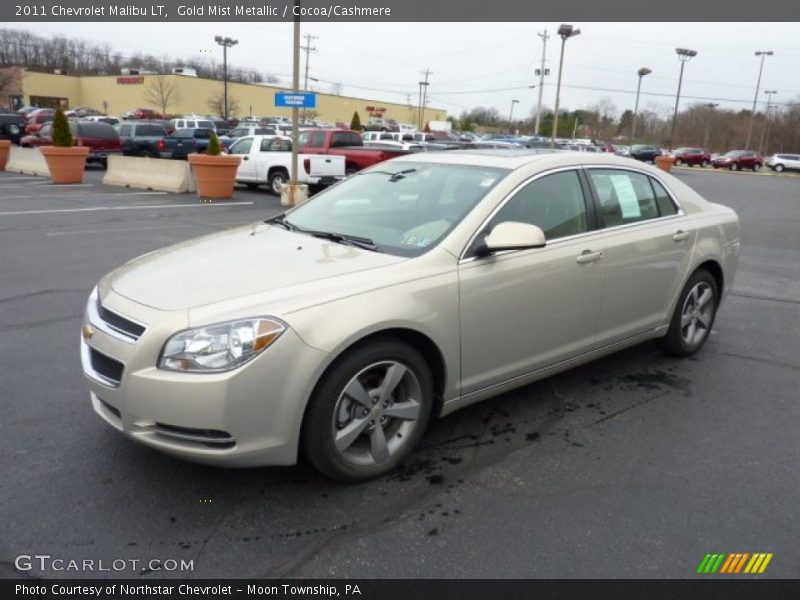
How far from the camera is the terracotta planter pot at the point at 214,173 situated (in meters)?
15.6

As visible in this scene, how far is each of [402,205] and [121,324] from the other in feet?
5.85

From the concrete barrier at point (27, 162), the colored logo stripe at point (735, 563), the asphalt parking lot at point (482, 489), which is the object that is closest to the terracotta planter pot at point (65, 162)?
the concrete barrier at point (27, 162)

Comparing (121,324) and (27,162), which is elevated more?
(121,324)

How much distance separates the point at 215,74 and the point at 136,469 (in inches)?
4347

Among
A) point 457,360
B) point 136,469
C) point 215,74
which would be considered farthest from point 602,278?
point 215,74

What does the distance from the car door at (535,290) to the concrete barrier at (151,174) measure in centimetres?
1442

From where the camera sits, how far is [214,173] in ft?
51.5

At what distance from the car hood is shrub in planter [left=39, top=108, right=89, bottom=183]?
16.4 metres

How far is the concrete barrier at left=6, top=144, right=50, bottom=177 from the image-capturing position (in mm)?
20641

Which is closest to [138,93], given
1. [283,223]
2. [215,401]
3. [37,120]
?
[37,120]

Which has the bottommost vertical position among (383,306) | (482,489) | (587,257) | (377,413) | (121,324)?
(482,489)

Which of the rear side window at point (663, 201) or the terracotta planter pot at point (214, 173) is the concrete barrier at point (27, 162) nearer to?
the terracotta planter pot at point (214, 173)

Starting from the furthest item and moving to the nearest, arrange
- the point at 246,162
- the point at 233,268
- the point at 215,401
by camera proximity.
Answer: the point at 246,162 → the point at 233,268 → the point at 215,401

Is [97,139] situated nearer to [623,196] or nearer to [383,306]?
[623,196]
